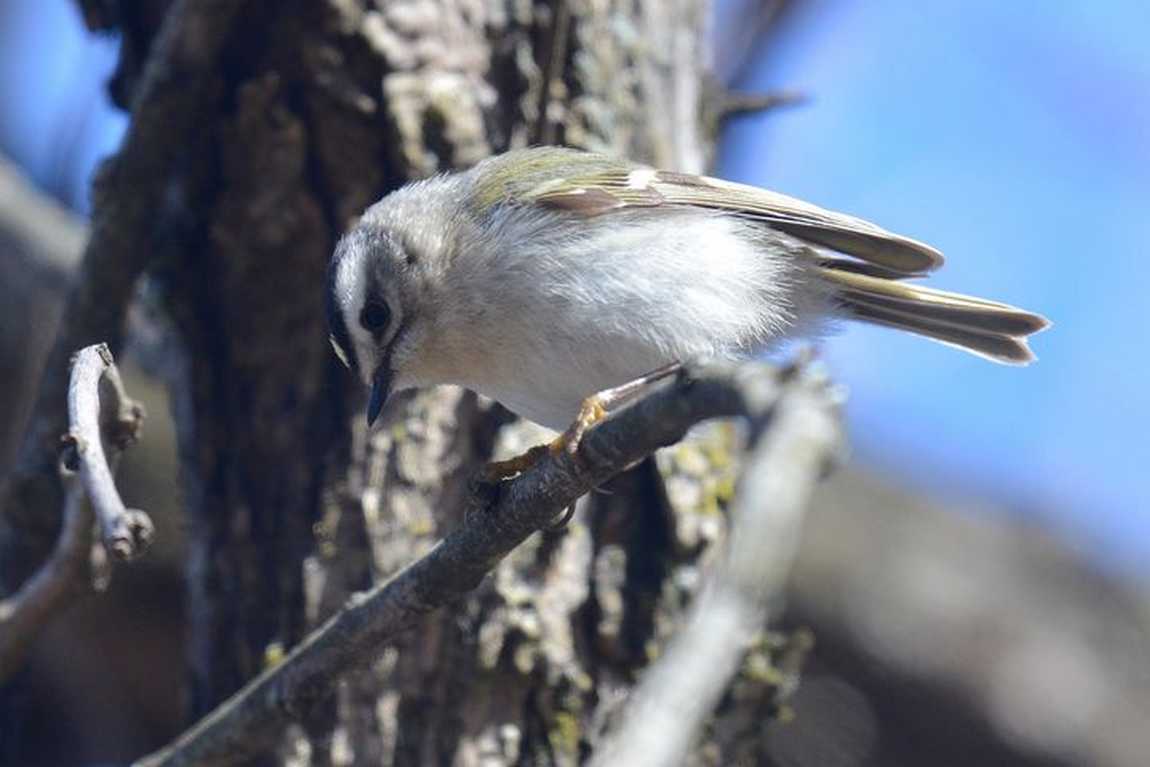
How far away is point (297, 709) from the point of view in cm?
232

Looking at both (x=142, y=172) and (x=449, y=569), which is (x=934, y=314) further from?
(x=142, y=172)

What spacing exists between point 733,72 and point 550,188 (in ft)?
9.85

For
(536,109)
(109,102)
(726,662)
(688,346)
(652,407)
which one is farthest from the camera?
(109,102)

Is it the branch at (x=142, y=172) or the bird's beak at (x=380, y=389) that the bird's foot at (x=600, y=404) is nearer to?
the bird's beak at (x=380, y=389)

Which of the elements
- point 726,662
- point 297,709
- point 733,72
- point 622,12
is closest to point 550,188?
point 622,12

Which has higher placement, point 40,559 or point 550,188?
point 550,188

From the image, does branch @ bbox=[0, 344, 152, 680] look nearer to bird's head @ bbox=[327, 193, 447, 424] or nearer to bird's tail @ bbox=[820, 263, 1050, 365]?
bird's head @ bbox=[327, 193, 447, 424]

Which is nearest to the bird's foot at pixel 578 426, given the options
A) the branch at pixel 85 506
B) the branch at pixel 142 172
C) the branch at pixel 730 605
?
the branch at pixel 85 506

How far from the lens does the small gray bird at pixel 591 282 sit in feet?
8.93

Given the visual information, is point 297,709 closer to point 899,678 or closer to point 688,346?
point 688,346

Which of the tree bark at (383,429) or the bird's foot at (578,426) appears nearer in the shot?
the bird's foot at (578,426)

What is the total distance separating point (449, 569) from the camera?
216 cm

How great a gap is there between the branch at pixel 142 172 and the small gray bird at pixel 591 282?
0.48 m

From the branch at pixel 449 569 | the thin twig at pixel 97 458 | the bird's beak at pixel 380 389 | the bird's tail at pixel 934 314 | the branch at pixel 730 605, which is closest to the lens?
the branch at pixel 730 605
